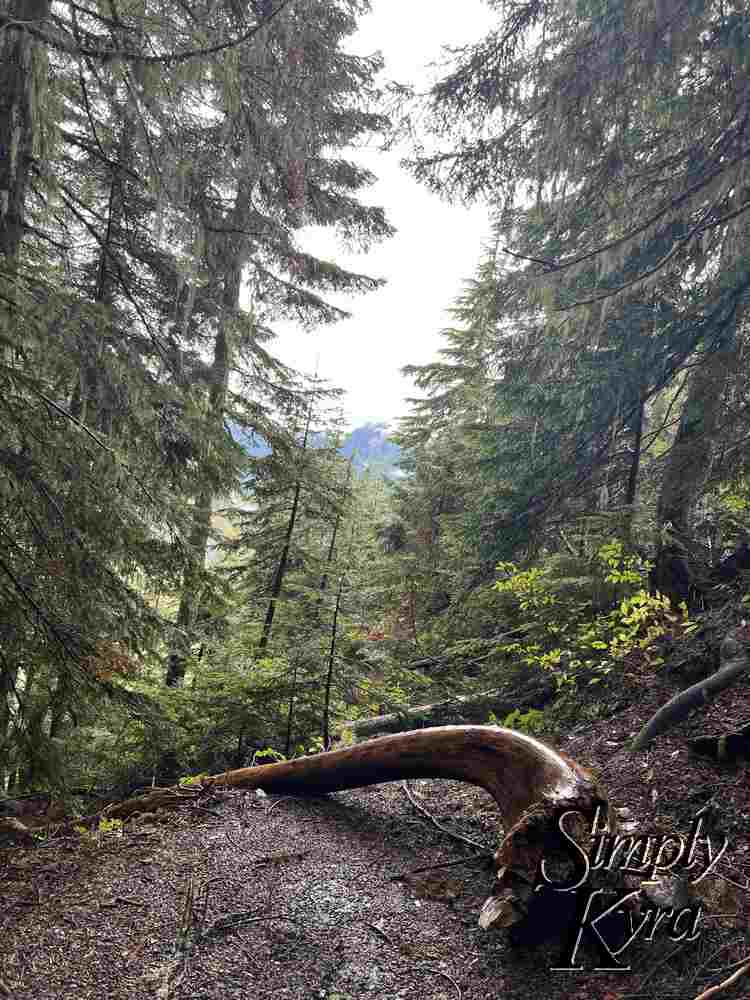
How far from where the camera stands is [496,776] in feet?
10.5

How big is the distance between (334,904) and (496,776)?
1069mm

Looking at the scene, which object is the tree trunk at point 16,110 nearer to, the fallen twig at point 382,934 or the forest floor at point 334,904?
the forest floor at point 334,904

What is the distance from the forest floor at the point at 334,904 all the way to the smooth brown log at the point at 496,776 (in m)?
0.24

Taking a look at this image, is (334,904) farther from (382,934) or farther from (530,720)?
(530,720)

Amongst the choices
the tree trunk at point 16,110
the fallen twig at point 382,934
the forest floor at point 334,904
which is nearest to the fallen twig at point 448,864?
the forest floor at point 334,904

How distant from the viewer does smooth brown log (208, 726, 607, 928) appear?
231 cm

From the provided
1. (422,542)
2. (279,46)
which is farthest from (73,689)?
(422,542)

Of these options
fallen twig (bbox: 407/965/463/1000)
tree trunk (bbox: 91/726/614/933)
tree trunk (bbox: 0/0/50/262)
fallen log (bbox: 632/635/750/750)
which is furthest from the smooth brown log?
tree trunk (bbox: 0/0/50/262)

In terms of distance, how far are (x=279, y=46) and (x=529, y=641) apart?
654cm

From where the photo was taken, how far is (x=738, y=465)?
18.3 ft

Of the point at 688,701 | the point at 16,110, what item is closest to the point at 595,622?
the point at 688,701

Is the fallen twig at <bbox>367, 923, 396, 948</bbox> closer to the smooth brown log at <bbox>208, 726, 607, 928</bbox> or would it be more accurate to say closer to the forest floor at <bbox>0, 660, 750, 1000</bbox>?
the forest floor at <bbox>0, 660, 750, 1000</bbox>

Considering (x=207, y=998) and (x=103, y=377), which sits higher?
(x=103, y=377)

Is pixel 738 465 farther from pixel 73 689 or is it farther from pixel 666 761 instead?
pixel 73 689
